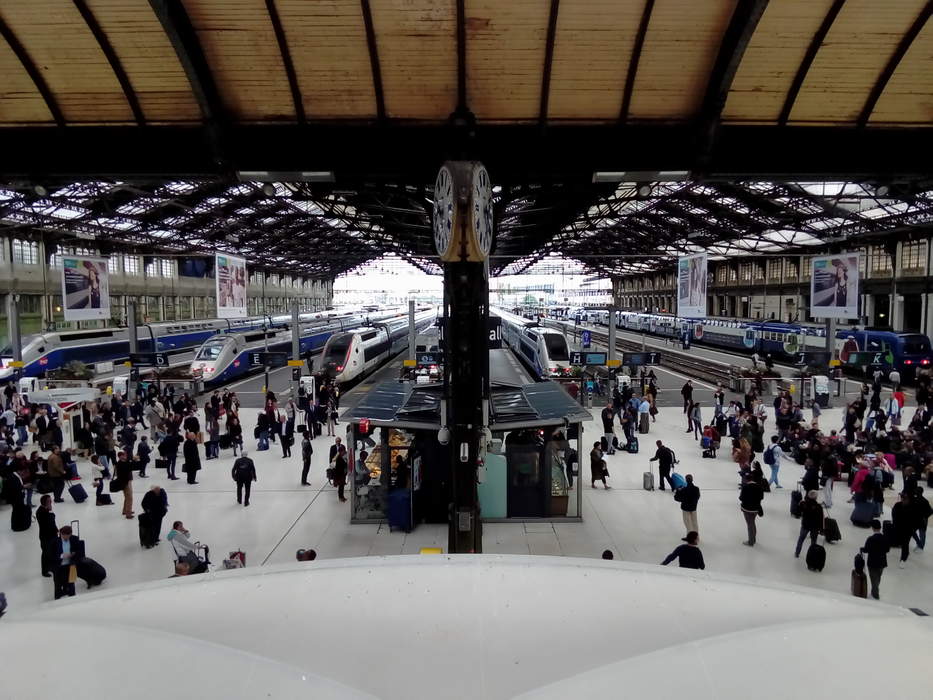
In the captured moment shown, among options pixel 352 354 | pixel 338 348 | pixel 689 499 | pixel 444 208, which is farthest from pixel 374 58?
pixel 338 348

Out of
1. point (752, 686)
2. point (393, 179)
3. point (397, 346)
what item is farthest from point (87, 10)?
point (397, 346)

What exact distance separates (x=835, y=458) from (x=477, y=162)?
9964mm

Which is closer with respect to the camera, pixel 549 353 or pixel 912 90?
pixel 912 90

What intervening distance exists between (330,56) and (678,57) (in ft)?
16.2

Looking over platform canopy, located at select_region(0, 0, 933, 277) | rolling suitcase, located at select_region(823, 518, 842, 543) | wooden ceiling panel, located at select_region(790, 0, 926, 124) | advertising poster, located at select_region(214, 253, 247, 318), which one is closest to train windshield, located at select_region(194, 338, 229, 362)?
advertising poster, located at select_region(214, 253, 247, 318)

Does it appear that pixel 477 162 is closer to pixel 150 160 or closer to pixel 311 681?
pixel 150 160

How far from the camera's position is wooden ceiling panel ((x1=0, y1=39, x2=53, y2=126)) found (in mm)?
8211

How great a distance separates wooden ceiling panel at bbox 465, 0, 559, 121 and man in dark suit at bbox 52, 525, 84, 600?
8457 millimetres

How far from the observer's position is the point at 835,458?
39.8 feet

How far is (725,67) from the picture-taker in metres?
7.71

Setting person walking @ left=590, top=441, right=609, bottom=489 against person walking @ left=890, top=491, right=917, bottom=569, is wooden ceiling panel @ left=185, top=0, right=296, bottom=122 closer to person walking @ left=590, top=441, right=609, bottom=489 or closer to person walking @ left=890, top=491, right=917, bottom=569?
person walking @ left=590, top=441, right=609, bottom=489

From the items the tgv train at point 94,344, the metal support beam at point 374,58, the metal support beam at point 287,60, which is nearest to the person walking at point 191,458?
the metal support beam at point 287,60

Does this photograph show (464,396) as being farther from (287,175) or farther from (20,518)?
(20,518)

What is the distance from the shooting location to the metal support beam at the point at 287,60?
295 inches
